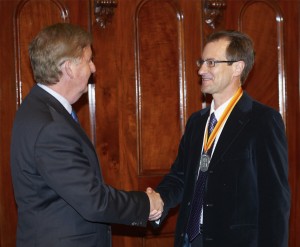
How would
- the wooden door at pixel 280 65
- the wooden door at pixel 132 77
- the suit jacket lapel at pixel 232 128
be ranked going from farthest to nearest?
the wooden door at pixel 280 65 → the wooden door at pixel 132 77 → the suit jacket lapel at pixel 232 128

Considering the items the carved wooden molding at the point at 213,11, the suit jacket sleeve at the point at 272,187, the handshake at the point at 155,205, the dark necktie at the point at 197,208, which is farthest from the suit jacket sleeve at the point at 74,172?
the carved wooden molding at the point at 213,11

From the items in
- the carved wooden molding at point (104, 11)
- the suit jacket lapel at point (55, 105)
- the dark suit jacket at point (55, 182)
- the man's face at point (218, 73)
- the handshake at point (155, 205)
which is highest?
the carved wooden molding at point (104, 11)

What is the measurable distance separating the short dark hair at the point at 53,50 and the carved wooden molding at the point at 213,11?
169cm

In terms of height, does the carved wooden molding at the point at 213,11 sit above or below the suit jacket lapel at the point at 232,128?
above

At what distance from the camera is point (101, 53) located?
348cm

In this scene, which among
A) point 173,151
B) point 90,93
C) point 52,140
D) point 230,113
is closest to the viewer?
point 52,140

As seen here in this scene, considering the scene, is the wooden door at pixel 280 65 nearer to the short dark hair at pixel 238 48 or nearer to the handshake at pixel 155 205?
the short dark hair at pixel 238 48

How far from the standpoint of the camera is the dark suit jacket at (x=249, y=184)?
7.63 ft

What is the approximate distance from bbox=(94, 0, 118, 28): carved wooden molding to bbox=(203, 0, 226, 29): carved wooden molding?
28.5 inches

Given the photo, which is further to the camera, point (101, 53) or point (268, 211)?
point (101, 53)

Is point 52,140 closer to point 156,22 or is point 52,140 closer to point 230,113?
point 230,113

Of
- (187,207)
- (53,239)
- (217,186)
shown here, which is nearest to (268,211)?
(217,186)

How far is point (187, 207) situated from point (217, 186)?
0.24m

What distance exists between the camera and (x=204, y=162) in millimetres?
2516
